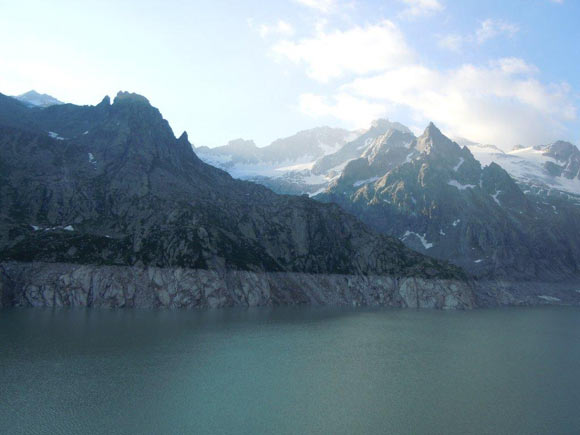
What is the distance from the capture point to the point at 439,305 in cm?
18500

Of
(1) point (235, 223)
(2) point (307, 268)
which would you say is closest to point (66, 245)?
(1) point (235, 223)

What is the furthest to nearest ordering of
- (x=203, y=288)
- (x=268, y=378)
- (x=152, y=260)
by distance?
(x=152, y=260)
(x=203, y=288)
(x=268, y=378)

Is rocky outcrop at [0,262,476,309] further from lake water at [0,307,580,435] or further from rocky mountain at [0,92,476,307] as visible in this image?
lake water at [0,307,580,435]

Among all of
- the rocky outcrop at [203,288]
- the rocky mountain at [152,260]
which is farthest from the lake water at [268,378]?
the rocky mountain at [152,260]

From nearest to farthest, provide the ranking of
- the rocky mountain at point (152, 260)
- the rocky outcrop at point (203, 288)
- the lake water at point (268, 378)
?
the lake water at point (268, 378)
the rocky outcrop at point (203, 288)
the rocky mountain at point (152, 260)

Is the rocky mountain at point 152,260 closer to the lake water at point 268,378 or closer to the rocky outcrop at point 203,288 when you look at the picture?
the rocky outcrop at point 203,288

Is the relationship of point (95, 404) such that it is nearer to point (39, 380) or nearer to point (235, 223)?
point (39, 380)

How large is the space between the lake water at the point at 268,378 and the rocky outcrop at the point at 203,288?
13633mm

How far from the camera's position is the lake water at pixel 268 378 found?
156ft

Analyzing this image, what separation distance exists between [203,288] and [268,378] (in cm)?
8179

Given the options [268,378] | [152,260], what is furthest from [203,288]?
[268,378]

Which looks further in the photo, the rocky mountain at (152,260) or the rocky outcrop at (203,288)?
the rocky mountain at (152,260)

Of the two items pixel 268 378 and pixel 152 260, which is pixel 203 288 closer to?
pixel 152 260

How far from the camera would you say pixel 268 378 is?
2559 inches
